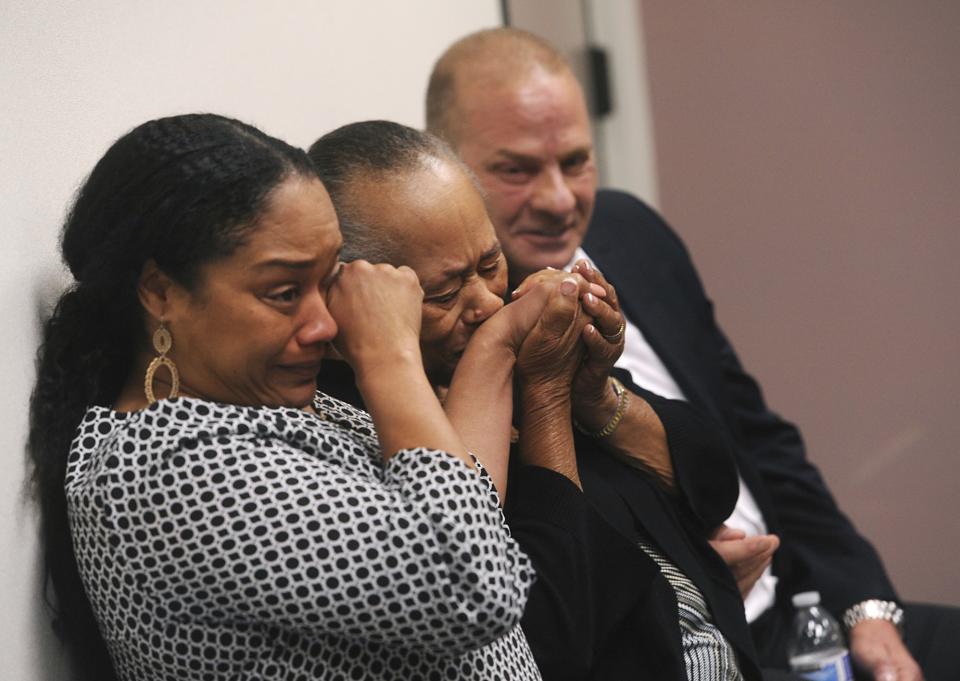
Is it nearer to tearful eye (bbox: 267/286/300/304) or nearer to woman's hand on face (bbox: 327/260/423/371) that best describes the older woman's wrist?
woman's hand on face (bbox: 327/260/423/371)

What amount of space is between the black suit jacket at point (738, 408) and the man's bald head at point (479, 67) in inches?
15.1

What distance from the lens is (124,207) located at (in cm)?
132

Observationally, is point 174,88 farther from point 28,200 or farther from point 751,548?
point 751,548

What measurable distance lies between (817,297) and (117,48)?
253cm

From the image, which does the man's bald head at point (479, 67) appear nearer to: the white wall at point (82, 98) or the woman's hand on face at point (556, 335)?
the white wall at point (82, 98)

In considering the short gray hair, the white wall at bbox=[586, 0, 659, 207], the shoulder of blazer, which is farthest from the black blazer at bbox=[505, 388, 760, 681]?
the white wall at bbox=[586, 0, 659, 207]

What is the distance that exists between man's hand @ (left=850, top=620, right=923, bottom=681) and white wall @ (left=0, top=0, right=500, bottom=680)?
4.29ft

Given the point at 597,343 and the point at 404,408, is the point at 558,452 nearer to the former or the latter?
the point at 597,343

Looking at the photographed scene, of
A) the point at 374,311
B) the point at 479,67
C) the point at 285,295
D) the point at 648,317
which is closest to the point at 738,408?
the point at 648,317

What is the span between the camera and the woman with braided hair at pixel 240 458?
1.24m

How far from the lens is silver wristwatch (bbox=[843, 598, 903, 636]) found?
2.40 meters

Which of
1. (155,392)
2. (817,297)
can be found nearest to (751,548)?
(155,392)

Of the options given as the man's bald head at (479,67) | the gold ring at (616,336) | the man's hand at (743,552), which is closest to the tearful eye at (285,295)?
the gold ring at (616,336)

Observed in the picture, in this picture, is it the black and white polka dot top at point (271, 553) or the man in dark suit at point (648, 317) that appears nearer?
the black and white polka dot top at point (271, 553)
